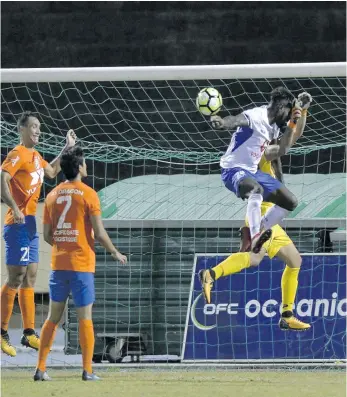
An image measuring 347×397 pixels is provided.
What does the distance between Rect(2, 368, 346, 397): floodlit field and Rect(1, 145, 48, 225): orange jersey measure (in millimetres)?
1373

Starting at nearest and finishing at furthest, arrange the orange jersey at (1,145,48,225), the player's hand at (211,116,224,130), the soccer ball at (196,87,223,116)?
the player's hand at (211,116,224,130), the soccer ball at (196,87,223,116), the orange jersey at (1,145,48,225)

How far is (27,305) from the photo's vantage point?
36.1ft

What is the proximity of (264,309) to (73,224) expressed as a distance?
8.44ft

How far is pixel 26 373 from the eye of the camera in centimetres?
1130

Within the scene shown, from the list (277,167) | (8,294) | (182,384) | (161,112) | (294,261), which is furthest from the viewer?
(161,112)

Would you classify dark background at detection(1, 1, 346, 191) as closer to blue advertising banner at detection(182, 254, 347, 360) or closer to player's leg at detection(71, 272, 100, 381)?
blue advertising banner at detection(182, 254, 347, 360)

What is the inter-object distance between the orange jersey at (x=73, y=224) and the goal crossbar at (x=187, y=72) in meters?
1.15

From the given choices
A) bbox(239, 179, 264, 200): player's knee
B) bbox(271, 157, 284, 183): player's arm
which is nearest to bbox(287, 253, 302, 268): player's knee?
bbox(271, 157, 284, 183): player's arm

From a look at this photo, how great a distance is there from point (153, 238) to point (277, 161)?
289cm

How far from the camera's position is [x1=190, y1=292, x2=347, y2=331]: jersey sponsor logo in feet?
39.6

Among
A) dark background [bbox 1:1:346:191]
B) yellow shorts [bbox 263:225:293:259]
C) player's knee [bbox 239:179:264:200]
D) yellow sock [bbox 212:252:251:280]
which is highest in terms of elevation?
dark background [bbox 1:1:346:191]

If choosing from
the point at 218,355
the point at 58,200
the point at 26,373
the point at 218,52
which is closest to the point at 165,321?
the point at 218,355

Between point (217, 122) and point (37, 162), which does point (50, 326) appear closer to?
point (37, 162)

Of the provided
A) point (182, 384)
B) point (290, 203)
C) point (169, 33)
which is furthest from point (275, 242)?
point (169, 33)
